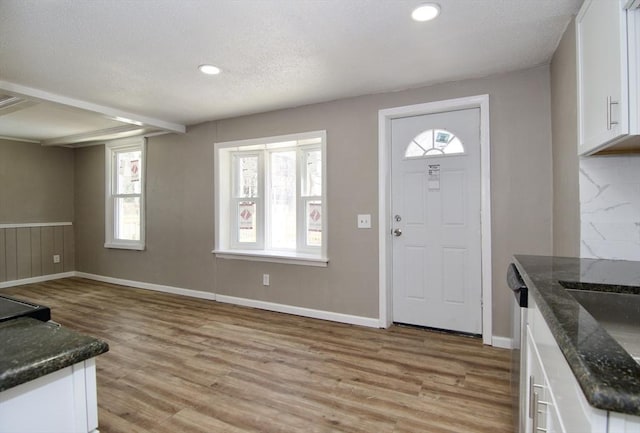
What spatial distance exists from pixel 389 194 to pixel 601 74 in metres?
1.99

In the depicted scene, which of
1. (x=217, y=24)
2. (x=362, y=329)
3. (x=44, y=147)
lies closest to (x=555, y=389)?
(x=217, y=24)

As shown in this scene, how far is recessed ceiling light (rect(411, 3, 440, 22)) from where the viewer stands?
1936 mm

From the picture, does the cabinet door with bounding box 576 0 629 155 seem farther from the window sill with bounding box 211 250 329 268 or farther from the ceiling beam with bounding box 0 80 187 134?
the ceiling beam with bounding box 0 80 187 134

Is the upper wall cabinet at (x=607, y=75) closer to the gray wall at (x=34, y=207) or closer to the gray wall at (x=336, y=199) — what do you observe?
the gray wall at (x=336, y=199)

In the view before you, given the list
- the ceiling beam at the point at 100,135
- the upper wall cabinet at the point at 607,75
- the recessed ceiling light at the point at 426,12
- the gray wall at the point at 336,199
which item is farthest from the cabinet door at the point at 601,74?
the ceiling beam at the point at 100,135

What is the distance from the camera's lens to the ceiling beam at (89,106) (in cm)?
303

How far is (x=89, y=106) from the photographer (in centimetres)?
360

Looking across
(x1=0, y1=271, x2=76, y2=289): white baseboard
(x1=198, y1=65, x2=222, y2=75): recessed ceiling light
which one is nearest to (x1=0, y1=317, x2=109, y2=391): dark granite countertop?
(x1=198, y1=65, x2=222, y2=75): recessed ceiling light

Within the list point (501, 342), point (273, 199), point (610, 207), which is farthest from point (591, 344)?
point (273, 199)

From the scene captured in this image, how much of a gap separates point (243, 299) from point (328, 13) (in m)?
3.32

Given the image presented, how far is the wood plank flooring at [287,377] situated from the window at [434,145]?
1.69 metres

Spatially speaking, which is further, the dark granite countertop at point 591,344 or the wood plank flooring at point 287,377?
the wood plank flooring at point 287,377

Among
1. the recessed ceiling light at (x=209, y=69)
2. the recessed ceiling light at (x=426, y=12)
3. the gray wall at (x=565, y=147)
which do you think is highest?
the recessed ceiling light at (x=209, y=69)

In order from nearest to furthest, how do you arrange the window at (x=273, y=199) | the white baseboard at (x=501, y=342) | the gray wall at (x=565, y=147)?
the gray wall at (x=565, y=147) → the white baseboard at (x=501, y=342) → the window at (x=273, y=199)
